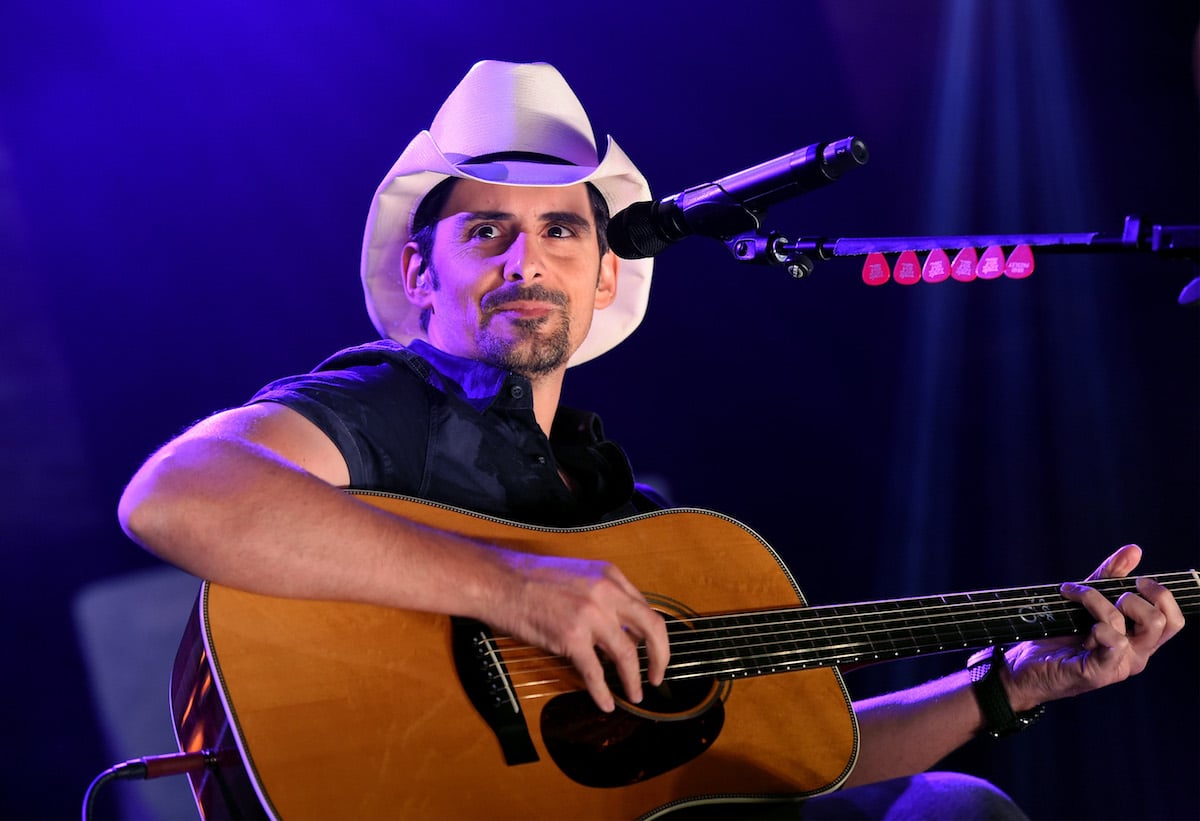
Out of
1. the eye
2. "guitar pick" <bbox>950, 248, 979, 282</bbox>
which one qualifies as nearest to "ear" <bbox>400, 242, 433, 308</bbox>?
the eye

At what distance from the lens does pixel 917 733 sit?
8.29ft

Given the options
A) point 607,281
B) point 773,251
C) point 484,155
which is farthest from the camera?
point 607,281

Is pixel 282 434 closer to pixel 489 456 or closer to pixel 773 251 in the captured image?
pixel 489 456

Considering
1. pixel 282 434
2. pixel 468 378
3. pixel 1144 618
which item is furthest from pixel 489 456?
pixel 1144 618

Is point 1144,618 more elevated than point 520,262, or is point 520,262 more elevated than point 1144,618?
point 520,262

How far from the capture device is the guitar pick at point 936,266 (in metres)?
1.84

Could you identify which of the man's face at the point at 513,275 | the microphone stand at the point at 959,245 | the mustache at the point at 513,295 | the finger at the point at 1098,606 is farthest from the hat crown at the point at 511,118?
the finger at the point at 1098,606

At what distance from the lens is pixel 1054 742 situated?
3924 millimetres

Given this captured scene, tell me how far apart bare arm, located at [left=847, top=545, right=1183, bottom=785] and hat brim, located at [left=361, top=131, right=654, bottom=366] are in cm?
136

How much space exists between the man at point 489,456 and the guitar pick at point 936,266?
2.64 ft

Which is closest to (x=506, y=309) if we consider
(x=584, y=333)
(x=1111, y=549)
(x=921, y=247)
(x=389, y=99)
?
(x=584, y=333)

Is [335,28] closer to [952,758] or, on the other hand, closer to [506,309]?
[506,309]

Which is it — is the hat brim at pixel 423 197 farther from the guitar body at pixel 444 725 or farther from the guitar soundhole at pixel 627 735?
the guitar soundhole at pixel 627 735

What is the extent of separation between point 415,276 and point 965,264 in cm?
154
